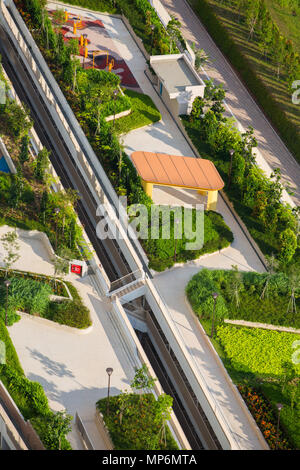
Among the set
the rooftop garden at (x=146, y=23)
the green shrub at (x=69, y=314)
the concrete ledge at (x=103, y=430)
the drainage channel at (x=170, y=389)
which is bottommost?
the drainage channel at (x=170, y=389)

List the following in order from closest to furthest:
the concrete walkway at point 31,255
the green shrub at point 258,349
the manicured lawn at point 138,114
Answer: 1. the green shrub at point 258,349
2. the concrete walkway at point 31,255
3. the manicured lawn at point 138,114

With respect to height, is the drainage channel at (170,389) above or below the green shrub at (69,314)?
below

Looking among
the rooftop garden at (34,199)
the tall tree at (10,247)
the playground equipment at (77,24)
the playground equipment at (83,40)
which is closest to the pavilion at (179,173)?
the rooftop garden at (34,199)

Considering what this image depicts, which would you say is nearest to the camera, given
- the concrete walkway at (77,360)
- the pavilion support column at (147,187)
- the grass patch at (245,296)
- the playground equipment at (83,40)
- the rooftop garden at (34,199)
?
the concrete walkway at (77,360)

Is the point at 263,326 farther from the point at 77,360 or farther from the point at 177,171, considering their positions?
the point at 177,171

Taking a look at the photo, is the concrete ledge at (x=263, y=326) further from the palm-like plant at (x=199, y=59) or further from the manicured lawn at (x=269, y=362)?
the palm-like plant at (x=199, y=59)

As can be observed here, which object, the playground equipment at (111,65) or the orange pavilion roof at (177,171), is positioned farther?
the playground equipment at (111,65)

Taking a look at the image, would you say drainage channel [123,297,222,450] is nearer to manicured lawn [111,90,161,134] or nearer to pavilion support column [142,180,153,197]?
pavilion support column [142,180,153,197]

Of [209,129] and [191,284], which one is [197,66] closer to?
[209,129]
